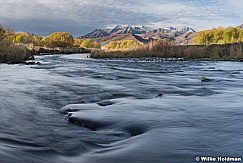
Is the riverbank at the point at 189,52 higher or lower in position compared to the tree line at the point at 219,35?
lower

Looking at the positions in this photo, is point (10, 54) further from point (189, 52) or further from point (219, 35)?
point (219, 35)

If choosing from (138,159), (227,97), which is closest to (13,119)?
(138,159)

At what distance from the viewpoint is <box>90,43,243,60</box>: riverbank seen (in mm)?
34281

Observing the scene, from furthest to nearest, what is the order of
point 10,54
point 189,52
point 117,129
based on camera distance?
point 189,52 → point 10,54 → point 117,129

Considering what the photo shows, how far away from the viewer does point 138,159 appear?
3545mm

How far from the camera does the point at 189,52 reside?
122ft

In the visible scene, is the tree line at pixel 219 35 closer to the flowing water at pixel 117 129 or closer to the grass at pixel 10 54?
the grass at pixel 10 54

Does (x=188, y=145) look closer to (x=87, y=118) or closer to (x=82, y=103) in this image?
(x=87, y=118)

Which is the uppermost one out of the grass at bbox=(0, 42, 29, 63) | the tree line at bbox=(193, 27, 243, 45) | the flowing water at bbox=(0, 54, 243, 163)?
the tree line at bbox=(193, 27, 243, 45)

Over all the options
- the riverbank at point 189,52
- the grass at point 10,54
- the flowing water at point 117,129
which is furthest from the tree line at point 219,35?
the flowing water at point 117,129

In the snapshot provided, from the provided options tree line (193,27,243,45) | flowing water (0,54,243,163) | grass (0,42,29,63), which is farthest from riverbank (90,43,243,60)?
tree line (193,27,243,45)

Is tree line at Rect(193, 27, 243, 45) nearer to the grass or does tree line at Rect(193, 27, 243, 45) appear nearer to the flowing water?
the grass

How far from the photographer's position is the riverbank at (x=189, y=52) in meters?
34.3

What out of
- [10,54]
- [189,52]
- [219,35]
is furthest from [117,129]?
[219,35]
